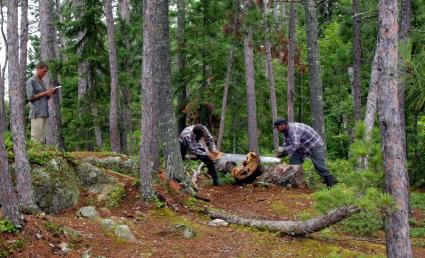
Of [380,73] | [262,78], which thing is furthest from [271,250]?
[262,78]

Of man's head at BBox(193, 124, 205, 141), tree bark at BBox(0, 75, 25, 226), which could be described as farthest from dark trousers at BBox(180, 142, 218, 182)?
tree bark at BBox(0, 75, 25, 226)

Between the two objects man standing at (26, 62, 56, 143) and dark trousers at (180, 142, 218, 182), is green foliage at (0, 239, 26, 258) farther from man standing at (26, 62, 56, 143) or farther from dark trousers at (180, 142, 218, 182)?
dark trousers at (180, 142, 218, 182)

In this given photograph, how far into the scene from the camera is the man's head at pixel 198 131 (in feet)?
36.7

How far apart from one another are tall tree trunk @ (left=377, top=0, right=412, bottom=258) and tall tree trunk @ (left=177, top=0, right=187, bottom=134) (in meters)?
13.2

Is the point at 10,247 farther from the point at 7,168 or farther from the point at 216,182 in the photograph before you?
the point at 216,182

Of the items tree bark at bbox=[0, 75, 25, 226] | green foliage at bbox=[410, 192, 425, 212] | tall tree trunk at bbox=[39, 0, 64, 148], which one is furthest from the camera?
tall tree trunk at bbox=[39, 0, 64, 148]

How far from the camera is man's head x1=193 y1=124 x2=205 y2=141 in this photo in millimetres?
11188

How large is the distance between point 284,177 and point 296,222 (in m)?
4.03

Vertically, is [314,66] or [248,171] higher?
[314,66]

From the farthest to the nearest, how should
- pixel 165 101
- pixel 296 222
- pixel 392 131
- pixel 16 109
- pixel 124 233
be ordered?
pixel 165 101
pixel 296 222
pixel 124 233
pixel 16 109
pixel 392 131

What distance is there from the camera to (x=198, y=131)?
11.2 m

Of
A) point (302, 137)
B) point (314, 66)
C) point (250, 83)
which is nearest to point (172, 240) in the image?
point (302, 137)

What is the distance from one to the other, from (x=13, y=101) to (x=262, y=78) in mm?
16020

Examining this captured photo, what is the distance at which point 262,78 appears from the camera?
70.5ft
